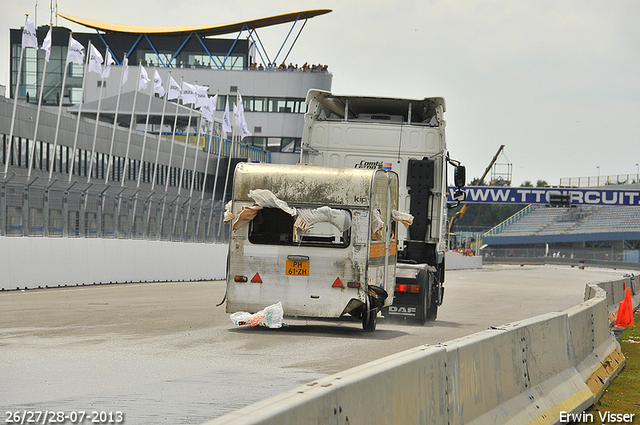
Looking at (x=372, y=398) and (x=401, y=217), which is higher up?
(x=401, y=217)

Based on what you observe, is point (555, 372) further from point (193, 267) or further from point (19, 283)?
point (193, 267)

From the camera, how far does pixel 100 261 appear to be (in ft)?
85.0

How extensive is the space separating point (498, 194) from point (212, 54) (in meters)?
30.7

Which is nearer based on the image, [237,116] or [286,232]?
[286,232]

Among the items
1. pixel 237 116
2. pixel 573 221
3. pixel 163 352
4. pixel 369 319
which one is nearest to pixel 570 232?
pixel 573 221

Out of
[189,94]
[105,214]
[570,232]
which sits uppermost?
[189,94]

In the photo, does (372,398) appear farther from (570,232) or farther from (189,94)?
(570,232)

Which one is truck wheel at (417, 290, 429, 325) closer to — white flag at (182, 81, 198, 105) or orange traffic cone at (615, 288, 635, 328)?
orange traffic cone at (615, 288, 635, 328)

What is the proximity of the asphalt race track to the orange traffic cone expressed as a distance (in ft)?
7.88

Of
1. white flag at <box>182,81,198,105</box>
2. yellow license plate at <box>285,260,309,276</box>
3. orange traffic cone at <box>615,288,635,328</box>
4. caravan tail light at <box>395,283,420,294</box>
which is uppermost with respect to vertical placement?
white flag at <box>182,81,198,105</box>

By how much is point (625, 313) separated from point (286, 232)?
9.10m

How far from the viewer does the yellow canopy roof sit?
81062mm

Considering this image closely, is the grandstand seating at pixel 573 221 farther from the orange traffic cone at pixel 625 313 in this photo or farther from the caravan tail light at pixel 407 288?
the caravan tail light at pixel 407 288

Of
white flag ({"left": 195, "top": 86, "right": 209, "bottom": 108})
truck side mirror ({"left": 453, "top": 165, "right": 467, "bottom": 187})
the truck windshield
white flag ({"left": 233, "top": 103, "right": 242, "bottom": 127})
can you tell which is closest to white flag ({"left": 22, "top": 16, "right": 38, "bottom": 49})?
white flag ({"left": 195, "top": 86, "right": 209, "bottom": 108})
